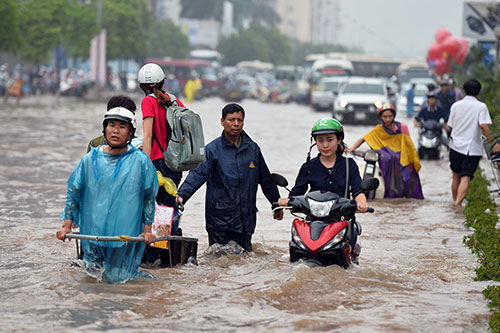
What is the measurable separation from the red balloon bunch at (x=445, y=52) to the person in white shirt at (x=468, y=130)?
28.9 m

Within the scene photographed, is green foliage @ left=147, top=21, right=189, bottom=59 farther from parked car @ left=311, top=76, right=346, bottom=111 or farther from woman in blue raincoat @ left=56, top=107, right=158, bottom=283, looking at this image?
woman in blue raincoat @ left=56, top=107, right=158, bottom=283

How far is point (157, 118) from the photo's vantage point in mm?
7828

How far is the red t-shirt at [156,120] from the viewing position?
7777 mm

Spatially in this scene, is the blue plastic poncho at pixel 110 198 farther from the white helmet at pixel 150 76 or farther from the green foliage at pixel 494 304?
the green foliage at pixel 494 304

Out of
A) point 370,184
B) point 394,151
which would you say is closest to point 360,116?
point 394,151

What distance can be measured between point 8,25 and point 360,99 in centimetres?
1410

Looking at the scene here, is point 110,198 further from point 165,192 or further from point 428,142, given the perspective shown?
point 428,142

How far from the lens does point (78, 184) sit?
6.71 metres

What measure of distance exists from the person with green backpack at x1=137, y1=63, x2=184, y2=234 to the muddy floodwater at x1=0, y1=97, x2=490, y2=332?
766 mm

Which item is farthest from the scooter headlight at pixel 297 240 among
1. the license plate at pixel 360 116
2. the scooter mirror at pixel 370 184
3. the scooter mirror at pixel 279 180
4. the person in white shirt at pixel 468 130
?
the license plate at pixel 360 116

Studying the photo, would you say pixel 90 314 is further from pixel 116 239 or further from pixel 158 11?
pixel 158 11

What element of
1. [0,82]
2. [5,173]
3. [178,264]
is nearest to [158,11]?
[0,82]

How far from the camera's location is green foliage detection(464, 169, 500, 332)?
22.9 ft

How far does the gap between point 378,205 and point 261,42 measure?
98041 mm
